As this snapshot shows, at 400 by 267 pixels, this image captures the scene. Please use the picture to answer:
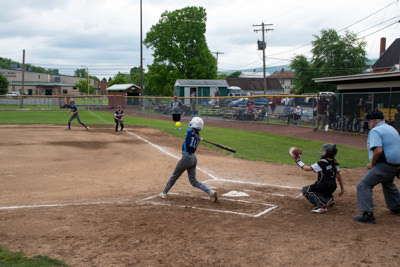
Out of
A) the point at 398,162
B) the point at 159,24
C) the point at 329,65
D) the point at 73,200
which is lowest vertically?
the point at 73,200

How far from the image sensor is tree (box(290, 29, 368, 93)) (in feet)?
197

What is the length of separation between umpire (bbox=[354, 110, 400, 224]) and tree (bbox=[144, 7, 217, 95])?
52.9m

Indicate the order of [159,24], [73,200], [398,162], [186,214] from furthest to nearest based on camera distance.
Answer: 1. [159,24]
2. [73,200]
3. [186,214]
4. [398,162]

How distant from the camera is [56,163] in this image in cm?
1173

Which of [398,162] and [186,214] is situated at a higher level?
[398,162]

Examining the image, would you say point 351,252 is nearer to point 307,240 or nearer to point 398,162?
point 307,240

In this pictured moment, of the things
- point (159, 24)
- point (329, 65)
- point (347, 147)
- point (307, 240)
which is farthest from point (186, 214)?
point (329, 65)

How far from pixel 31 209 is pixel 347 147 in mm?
13667

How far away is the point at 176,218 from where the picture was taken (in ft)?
20.7

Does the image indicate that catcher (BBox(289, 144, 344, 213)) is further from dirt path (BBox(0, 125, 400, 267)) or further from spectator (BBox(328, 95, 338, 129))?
spectator (BBox(328, 95, 338, 129))

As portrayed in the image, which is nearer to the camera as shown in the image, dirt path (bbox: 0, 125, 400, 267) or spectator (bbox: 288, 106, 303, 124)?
dirt path (bbox: 0, 125, 400, 267)

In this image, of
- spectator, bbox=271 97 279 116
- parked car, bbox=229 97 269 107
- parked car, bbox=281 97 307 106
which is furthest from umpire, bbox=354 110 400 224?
parked car, bbox=229 97 269 107

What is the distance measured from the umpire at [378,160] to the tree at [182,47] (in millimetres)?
52905

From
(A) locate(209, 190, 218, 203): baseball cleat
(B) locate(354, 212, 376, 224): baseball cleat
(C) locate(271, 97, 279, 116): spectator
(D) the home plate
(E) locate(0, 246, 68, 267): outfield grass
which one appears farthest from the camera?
(C) locate(271, 97, 279, 116): spectator
